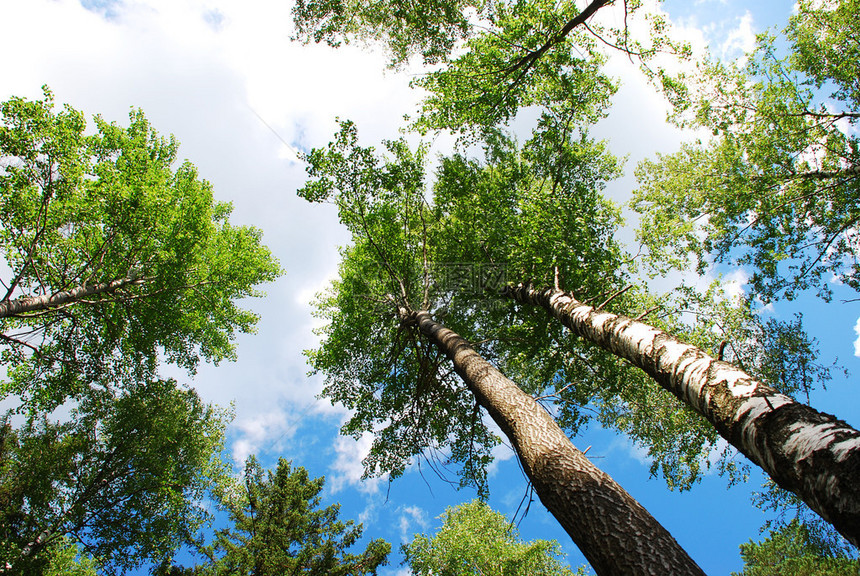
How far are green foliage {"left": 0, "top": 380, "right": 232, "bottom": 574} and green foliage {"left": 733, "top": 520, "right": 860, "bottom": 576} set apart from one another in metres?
16.0

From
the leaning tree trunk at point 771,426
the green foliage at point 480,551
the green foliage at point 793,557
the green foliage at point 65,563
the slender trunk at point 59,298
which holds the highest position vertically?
the slender trunk at point 59,298

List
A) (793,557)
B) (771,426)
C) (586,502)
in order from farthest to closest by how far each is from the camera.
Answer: (793,557) < (586,502) < (771,426)

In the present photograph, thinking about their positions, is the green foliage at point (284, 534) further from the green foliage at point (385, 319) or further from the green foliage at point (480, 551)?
the green foliage at point (480, 551)

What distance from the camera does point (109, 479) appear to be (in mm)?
9305

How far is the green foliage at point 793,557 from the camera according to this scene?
9.20m

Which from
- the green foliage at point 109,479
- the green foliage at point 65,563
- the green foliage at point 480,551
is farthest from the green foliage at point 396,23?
the green foliage at point 480,551

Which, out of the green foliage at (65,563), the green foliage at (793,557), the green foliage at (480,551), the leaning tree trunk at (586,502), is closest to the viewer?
the leaning tree trunk at (586,502)

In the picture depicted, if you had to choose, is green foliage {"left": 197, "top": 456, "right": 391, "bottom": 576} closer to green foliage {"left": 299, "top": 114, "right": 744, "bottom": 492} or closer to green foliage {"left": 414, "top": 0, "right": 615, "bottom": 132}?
green foliage {"left": 299, "top": 114, "right": 744, "bottom": 492}

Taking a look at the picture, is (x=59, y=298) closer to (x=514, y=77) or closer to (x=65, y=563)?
(x=65, y=563)

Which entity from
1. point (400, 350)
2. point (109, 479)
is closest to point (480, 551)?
point (400, 350)

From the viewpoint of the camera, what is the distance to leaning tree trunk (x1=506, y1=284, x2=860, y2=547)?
1618 millimetres

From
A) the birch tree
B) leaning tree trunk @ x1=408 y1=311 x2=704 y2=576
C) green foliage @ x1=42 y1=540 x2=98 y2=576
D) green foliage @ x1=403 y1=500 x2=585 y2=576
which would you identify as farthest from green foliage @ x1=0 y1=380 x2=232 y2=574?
leaning tree trunk @ x1=408 y1=311 x2=704 y2=576

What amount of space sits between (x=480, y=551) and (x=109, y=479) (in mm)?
12431

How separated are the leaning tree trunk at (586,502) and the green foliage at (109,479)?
390 inches
